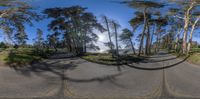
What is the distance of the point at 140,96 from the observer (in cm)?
163

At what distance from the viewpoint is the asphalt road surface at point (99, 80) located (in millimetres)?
1501

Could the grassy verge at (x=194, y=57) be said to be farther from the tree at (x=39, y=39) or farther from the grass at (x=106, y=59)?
the tree at (x=39, y=39)

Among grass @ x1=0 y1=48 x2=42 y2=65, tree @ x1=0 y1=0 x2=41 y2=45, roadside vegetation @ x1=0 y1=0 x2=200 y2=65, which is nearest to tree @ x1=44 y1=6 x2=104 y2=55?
roadside vegetation @ x1=0 y1=0 x2=200 y2=65

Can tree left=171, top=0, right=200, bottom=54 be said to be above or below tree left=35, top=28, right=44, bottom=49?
above

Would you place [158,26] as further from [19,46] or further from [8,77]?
[8,77]

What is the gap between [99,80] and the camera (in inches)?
61.2

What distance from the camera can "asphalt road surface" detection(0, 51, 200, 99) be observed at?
150 cm

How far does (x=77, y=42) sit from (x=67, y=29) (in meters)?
0.11

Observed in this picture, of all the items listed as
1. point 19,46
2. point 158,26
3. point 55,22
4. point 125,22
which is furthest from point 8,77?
point 158,26

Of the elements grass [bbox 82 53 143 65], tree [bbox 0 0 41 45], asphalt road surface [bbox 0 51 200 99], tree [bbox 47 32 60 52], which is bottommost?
asphalt road surface [bbox 0 51 200 99]

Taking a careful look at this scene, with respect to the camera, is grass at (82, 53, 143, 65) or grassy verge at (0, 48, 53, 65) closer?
grassy verge at (0, 48, 53, 65)

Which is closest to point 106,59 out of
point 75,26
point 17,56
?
point 75,26

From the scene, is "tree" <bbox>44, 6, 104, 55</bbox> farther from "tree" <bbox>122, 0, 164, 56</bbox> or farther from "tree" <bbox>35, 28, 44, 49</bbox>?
"tree" <bbox>122, 0, 164, 56</bbox>

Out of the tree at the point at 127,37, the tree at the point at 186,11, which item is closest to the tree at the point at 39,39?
the tree at the point at 127,37
